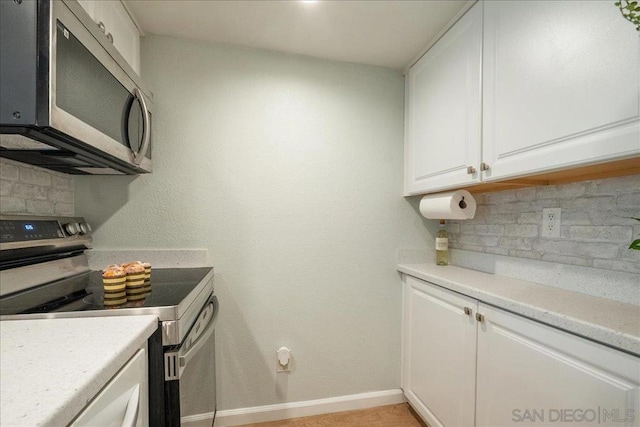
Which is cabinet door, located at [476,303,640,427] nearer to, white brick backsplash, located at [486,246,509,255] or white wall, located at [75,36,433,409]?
white brick backsplash, located at [486,246,509,255]

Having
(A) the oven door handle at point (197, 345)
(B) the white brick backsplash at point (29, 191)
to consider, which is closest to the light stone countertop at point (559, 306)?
(A) the oven door handle at point (197, 345)

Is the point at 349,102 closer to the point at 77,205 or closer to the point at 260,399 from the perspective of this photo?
the point at 77,205

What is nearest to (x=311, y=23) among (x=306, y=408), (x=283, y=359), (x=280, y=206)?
(x=280, y=206)

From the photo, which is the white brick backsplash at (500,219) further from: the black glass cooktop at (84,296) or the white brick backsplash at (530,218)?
the black glass cooktop at (84,296)

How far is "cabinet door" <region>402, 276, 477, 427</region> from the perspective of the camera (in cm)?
121

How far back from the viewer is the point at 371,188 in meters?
1.83

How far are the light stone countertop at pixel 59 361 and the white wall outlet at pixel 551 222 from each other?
161 centimetres

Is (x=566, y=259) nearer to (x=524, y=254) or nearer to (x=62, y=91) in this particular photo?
(x=524, y=254)

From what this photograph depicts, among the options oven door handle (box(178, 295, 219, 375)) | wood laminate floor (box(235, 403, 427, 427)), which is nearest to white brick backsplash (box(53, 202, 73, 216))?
oven door handle (box(178, 295, 219, 375))

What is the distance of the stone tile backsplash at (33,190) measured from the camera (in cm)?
107

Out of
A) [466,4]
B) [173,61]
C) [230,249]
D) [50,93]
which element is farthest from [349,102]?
[50,93]

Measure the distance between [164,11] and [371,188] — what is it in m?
1.48

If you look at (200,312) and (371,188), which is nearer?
(200,312)

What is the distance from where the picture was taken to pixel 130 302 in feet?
3.11
